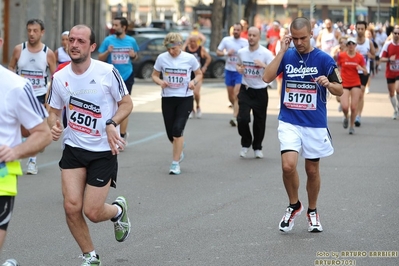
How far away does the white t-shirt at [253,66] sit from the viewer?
45.6ft

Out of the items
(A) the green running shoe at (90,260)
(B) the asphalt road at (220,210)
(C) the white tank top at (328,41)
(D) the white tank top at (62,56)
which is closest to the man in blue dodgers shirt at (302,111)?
(B) the asphalt road at (220,210)

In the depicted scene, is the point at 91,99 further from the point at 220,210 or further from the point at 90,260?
the point at 220,210

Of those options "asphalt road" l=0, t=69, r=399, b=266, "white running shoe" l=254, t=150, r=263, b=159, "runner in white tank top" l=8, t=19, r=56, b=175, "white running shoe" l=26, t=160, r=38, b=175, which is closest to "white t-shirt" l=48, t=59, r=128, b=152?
"asphalt road" l=0, t=69, r=399, b=266

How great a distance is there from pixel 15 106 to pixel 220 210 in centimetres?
449

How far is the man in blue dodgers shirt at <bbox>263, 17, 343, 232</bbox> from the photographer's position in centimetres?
803

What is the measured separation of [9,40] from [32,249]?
103 feet

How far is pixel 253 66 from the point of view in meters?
14.1

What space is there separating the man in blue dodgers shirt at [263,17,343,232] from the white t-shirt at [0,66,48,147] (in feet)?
10.9

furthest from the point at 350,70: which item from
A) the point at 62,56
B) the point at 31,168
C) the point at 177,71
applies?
the point at 31,168

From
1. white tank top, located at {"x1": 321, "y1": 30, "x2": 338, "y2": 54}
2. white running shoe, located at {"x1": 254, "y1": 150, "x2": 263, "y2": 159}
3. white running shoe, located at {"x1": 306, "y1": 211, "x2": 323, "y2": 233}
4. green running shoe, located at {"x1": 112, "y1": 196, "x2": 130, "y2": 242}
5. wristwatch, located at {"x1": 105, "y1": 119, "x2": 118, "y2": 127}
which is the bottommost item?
white running shoe, located at {"x1": 254, "y1": 150, "x2": 263, "y2": 159}

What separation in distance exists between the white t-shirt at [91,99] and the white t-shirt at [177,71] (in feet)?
18.1

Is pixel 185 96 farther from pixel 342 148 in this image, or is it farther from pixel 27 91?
pixel 27 91

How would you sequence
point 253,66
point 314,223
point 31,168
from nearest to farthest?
point 314,223, point 31,168, point 253,66

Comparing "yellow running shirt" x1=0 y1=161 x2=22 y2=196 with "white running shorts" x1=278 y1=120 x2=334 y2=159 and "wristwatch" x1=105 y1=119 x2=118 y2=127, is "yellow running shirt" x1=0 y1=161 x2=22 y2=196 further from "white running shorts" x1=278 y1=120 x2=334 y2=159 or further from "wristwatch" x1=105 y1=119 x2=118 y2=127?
"white running shorts" x1=278 y1=120 x2=334 y2=159
